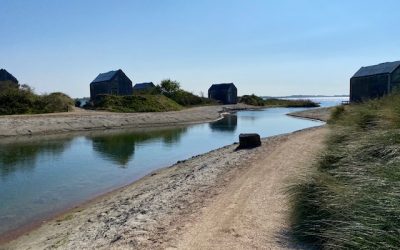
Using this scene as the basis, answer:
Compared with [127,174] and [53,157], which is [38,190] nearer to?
[127,174]

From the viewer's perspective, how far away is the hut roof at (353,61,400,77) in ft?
178

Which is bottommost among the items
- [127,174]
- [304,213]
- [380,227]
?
[127,174]

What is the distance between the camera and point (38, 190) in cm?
1579

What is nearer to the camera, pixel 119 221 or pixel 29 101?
pixel 119 221

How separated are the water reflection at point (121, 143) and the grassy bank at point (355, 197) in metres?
16.0

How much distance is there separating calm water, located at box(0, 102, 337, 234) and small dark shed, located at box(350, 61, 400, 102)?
33.1 meters

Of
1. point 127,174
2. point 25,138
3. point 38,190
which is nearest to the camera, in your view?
point 38,190

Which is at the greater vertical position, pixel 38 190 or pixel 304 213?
pixel 304 213

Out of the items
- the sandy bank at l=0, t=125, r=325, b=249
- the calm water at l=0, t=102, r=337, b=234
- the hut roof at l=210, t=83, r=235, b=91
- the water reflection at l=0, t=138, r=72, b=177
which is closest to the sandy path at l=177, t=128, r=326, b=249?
the sandy bank at l=0, t=125, r=325, b=249

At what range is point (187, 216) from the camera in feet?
28.9

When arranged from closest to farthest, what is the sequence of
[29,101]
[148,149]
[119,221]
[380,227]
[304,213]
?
1. [380,227]
2. [304,213]
3. [119,221]
4. [148,149]
5. [29,101]

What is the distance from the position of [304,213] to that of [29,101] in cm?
4946

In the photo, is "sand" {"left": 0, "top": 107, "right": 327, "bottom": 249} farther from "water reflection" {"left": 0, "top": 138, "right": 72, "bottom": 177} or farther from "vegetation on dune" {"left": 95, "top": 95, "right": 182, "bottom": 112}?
"vegetation on dune" {"left": 95, "top": 95, "right": 182, "bottom": 112}

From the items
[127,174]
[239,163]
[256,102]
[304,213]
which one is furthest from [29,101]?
[256,102]
